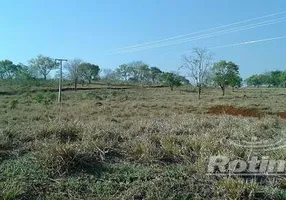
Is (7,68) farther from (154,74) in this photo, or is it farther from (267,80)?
(267,80)

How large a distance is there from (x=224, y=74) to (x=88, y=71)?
49.0 m

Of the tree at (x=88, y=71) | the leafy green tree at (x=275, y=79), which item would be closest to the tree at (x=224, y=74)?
the tree at (x=88, y=71)

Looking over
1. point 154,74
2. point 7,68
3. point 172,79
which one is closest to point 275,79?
point 154,74

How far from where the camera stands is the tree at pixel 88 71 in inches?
3745

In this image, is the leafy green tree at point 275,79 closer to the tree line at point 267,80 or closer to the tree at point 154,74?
the tree line at point 267,80

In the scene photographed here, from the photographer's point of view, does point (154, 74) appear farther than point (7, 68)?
Yes

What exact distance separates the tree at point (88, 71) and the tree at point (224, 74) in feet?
134

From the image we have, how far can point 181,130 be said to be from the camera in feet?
22.5

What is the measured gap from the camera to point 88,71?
10088 cm

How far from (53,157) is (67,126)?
1894mm

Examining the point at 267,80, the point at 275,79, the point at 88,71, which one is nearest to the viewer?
the point at 88,71
